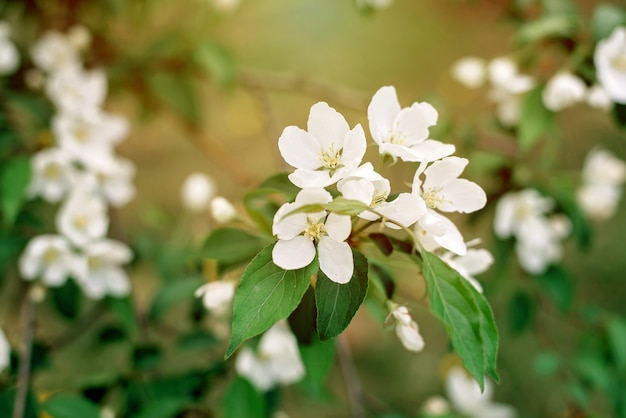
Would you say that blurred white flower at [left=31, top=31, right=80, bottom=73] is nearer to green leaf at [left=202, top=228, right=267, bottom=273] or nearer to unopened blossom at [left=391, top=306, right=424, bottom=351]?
green leaf at [left=202, top=228, right=267, bottom=273]

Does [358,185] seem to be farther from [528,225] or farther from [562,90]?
[528,225]

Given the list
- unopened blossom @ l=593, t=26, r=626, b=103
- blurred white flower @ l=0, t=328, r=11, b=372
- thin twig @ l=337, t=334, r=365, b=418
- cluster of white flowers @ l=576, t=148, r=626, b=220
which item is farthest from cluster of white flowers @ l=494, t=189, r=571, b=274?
blurred white flower @ l=0, t=328, r=11, b=372

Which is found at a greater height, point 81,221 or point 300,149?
point 300,149

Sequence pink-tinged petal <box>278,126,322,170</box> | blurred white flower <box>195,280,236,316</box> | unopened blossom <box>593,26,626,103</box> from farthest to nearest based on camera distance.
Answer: unopened blossom <box>593,26,626,103</box> → blurred white flower <box>195,280,236,316</box> → pink-tinged petal <box>278,126,322,170</box>

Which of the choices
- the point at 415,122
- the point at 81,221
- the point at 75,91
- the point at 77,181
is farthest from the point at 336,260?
the point at 75,91

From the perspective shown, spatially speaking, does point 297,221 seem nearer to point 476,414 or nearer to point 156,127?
point 476,414

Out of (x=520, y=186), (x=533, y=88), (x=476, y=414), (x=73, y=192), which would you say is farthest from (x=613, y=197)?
(x=73, y=192)
